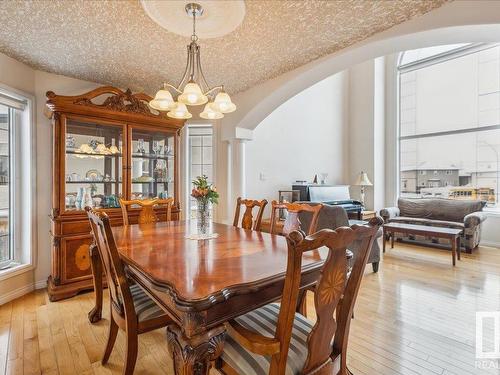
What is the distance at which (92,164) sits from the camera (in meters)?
3.04

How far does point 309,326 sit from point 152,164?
2.87 meters

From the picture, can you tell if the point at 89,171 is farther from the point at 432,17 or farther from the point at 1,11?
the point at 432,17

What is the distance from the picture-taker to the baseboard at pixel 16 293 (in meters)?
2.56

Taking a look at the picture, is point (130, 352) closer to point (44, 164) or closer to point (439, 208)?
point (44, 164)

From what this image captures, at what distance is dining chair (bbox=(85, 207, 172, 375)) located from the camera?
137 centimetres

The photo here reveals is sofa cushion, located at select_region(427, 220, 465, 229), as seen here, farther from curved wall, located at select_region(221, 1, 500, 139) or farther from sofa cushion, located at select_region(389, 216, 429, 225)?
curved wall, located at select_region(221, 1, 500, 139)

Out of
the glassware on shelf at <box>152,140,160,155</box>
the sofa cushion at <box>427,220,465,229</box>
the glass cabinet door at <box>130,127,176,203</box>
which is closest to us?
the glass cabinet door at <box>130,127,176,203</box>

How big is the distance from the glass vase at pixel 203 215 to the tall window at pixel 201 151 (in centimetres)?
219

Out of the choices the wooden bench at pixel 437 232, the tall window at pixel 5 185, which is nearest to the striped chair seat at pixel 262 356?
the tall window at pixel 5 185

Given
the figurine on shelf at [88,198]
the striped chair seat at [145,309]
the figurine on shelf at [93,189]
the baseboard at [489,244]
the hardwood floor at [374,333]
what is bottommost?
the hardwood floor at [374,333]

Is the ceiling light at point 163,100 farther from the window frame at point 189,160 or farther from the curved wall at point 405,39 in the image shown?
the window frame at point 189,160

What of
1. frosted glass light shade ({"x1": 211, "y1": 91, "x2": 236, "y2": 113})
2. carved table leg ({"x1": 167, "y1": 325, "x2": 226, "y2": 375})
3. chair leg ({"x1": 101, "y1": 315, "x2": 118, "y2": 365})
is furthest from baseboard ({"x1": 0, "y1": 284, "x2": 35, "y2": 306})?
frosted glass light shade ({"x1": 211, "y1": 91, "x2": 236, "y2": 113})

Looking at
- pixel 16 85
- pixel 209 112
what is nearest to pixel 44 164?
pixel 16 85

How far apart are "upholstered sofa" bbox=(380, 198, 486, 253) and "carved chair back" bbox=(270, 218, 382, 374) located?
4.15 m
